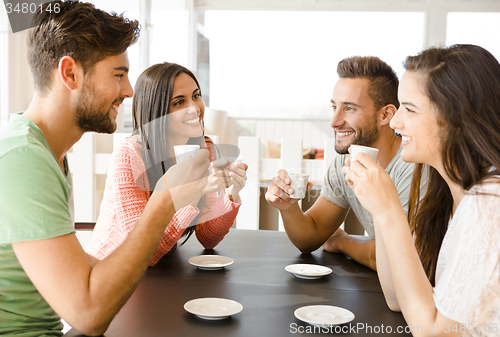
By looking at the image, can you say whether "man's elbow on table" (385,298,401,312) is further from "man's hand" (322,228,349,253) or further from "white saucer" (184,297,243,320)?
"man's hand" (322,228,349,253)

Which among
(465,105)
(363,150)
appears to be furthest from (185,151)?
(465,105)

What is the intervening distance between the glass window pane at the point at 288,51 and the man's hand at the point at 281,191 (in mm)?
4892

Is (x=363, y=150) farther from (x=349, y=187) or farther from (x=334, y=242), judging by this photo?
(x=349, y=187)

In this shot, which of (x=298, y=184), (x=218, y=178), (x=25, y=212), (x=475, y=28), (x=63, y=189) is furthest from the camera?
(x=475, y=28)

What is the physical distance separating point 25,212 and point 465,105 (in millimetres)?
934

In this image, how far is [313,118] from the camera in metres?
6.23

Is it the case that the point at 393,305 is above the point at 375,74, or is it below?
below

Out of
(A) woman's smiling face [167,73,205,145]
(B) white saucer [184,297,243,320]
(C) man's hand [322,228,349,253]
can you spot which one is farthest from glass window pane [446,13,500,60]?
(B) white saucer [184,297,243,320]

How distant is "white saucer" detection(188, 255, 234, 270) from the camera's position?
1209mm

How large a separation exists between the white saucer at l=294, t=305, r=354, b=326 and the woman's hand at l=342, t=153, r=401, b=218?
0.75 feet

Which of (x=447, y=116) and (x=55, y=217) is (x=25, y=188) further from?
(x=447, y=116)

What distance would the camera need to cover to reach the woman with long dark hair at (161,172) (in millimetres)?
1354

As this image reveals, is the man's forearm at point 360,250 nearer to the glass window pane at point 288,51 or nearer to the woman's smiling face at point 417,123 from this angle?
the woman's smiling face at point 417,123

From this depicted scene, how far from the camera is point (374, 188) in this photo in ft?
3.06
